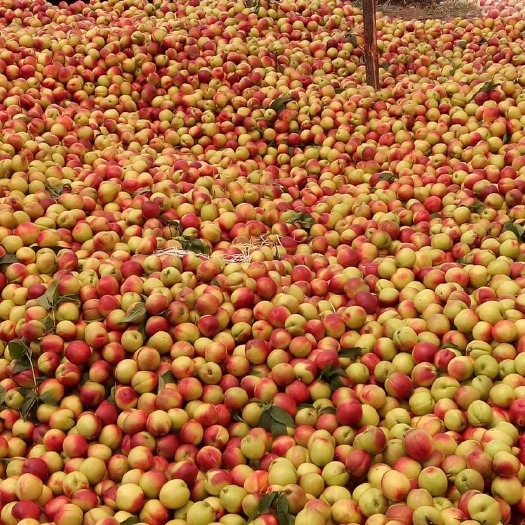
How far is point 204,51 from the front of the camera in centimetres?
570

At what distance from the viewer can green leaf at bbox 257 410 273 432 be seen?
2604mm

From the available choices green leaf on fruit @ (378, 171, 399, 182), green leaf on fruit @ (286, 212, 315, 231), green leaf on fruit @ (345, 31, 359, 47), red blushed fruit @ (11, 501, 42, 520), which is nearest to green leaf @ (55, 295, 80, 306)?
red blushed fruit @ (11, 501, 42, 520)

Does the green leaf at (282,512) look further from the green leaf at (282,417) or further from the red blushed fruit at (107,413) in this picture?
the red blushed fruit at (107,413)

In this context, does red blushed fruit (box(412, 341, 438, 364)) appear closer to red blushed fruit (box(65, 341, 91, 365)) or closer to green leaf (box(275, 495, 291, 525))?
green leaf (box(275, 495, 291, 525))

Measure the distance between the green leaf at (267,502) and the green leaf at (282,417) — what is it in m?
0.44

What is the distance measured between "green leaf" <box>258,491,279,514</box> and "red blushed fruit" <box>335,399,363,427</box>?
0.49 m

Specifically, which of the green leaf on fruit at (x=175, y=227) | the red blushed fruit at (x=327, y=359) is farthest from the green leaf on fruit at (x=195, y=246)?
the red blushed fruit at (x=327, y=359)

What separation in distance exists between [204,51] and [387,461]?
4422 millimetres

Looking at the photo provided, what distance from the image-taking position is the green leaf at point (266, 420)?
2.60m

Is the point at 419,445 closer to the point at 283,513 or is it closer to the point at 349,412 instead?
the point at 349,412

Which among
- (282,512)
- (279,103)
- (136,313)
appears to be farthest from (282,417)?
(279,103)

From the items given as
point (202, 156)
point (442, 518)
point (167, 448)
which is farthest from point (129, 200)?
point (442, 518)

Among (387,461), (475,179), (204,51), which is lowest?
(387,461)

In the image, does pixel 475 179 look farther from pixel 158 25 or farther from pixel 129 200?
pixel 158 25
